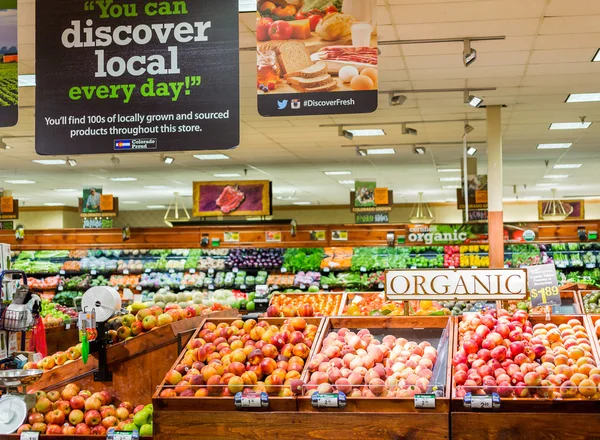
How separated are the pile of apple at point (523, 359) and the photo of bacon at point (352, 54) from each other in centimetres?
175

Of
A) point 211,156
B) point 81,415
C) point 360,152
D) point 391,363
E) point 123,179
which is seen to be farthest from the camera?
point 123,179

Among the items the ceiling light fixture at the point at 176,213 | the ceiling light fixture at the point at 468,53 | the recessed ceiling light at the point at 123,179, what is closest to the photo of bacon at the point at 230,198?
the recessed ceiling light at the point at 123,179

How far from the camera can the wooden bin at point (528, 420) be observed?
3.75 metres

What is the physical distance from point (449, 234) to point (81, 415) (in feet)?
28.1

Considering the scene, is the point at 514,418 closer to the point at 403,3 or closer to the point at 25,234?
the point at 403,3

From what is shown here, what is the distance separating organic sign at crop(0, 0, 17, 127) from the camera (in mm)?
4090

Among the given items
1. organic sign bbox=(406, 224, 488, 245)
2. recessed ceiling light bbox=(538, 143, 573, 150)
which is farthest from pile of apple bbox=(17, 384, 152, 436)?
recessed ceiling light bbox=(538, 143, 573, 150)

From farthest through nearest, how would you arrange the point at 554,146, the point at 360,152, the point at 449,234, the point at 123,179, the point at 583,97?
the point at 123,179 → the point at 554,146 → the point at 360,152 → the point at 449,234 → the point at 583,97

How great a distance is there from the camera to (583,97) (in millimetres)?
9266

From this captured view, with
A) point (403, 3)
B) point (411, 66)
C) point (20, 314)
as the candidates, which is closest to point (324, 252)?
point (411, 66)

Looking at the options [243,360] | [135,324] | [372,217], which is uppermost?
[372,217]

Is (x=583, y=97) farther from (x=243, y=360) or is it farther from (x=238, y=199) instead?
(x=238, y=199)

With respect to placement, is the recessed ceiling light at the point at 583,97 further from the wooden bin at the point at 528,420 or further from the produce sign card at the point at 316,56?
the wooden bin at the point at 528,420

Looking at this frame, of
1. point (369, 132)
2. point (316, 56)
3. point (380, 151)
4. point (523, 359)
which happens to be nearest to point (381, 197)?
point (380, 151)
